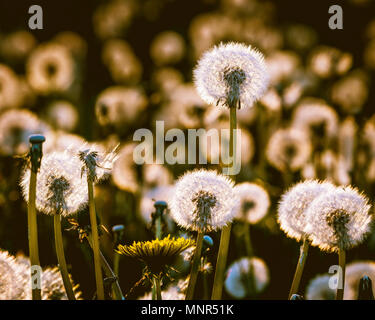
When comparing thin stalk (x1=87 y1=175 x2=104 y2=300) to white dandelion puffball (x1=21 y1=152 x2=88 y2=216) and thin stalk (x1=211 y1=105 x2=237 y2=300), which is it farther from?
thin stalk (x1=211 y1=105 x2=237 y2=300)

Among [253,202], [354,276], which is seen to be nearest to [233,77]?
[354,276]

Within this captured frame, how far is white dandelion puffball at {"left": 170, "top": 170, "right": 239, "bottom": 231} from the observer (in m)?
0.88

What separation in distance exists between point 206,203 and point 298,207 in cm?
17

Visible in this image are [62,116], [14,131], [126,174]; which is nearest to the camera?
[126,174]

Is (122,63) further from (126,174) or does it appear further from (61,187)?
(61,187)

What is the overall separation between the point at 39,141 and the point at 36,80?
2.60 metres

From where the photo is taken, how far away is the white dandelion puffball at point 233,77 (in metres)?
0.96

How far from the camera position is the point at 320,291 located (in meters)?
1.18

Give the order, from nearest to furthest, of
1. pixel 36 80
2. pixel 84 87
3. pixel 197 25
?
pixel 36 80
pixel 84 87
pixel 197 25

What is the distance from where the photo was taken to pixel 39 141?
77 cm

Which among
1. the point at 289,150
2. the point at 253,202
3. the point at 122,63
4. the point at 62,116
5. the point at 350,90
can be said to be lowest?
the point at 253,202

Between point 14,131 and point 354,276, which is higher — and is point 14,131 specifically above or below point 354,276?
above
